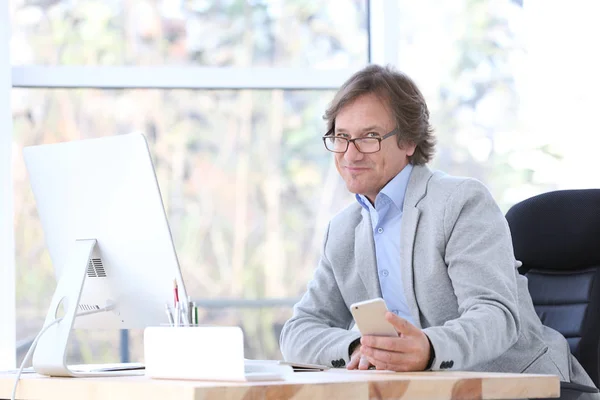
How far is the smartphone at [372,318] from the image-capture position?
1.42 metres

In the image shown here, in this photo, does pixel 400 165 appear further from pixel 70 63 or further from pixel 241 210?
pixel 70 63

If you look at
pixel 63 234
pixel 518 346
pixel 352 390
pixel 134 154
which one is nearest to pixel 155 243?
pixel 134 154

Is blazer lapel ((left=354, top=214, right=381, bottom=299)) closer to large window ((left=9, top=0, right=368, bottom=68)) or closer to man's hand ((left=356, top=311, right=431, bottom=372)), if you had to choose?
man's hand ((left=356, top=311, right=431, bottom=372))

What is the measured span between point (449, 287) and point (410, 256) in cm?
11

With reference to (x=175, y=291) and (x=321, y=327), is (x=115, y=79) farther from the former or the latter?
(x=175, y=291)

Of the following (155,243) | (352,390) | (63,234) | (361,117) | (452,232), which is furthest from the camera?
(361,117)

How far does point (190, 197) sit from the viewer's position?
3.53 metres

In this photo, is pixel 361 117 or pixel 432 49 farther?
pixel 432 49

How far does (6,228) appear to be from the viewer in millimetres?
3242

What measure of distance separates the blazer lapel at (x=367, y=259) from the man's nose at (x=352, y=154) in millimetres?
178

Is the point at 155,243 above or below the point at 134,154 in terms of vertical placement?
below

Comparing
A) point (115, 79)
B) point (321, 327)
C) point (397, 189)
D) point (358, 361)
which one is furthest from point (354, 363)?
point (115, 79)

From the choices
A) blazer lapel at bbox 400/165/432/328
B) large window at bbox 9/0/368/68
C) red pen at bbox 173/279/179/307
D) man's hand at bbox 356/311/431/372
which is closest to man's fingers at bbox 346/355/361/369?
man's hand at bbox 356/311/431/372

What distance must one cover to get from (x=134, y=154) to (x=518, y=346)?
1.01 meters
